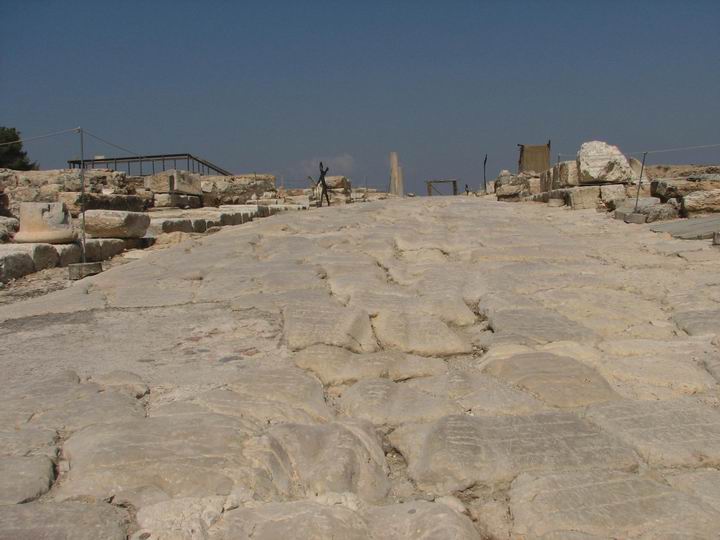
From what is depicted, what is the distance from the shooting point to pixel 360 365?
264 cm

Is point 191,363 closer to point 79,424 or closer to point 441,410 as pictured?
point 79,424

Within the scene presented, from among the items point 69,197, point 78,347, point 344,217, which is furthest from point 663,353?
point 69,197

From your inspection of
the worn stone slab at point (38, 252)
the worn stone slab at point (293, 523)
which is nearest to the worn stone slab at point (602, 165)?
the worn stone slab at point (38, 252)

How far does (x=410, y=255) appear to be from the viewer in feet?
17.0

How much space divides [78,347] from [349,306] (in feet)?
4.46

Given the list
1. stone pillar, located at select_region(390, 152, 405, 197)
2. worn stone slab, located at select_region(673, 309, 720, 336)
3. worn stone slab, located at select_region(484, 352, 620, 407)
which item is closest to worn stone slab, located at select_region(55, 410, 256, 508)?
worn stone slab, located at select_region(484, 352, 620, 407)

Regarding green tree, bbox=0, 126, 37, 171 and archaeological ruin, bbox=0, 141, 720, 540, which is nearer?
archaeological ruin, bbox=0, 141, 720, 540

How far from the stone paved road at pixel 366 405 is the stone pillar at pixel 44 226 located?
2.53 m

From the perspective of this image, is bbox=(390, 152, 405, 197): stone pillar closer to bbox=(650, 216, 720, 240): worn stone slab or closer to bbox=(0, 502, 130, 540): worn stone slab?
bbox=(650, 216, 720, 240): worn stone slab

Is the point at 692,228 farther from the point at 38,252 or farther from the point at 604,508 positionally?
the point at 38,252

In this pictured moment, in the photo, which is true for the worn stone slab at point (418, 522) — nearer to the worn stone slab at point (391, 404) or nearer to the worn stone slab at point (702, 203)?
the worn stone slab at point (391, 404)

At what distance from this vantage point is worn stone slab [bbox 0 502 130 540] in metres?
1.44

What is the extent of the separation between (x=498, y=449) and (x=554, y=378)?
631 mm

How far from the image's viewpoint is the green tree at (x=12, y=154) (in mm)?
29003
